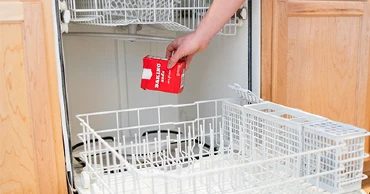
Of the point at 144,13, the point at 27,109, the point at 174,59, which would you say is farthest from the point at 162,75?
the point at 27,109

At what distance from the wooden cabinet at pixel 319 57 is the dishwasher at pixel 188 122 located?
57 millimetres

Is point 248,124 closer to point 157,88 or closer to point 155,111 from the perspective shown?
point 157,88

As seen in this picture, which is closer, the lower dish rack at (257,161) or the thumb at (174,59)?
the lower dish rack at (257,161)

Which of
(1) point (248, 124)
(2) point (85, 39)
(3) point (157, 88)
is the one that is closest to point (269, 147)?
(1) point (248, 124)

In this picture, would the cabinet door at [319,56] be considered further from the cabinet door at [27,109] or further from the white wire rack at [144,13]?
the cabinet door at [27,109]

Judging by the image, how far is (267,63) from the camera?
3.94ft

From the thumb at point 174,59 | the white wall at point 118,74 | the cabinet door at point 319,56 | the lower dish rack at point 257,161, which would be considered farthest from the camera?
the white wall at point 118,74

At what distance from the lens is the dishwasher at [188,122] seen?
85 centimetres

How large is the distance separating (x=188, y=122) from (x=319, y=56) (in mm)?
516

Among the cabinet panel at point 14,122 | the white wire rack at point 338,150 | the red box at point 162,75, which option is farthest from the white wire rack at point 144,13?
the white wire rack at point 338,150

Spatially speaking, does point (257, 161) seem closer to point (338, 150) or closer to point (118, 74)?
point (338, 150)

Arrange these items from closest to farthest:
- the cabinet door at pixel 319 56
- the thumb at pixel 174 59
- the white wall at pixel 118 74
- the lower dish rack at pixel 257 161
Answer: the lower dish rack at pixel 257 161 → the thumb at pixel 174 59 → the cabinet door at pixel 319 56 → the white wall at pixel 118 74

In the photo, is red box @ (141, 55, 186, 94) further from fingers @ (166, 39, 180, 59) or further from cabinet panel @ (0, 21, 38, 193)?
A: cabinet panel @ (0, 21, 38, 193)

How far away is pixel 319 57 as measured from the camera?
131 centimetres
